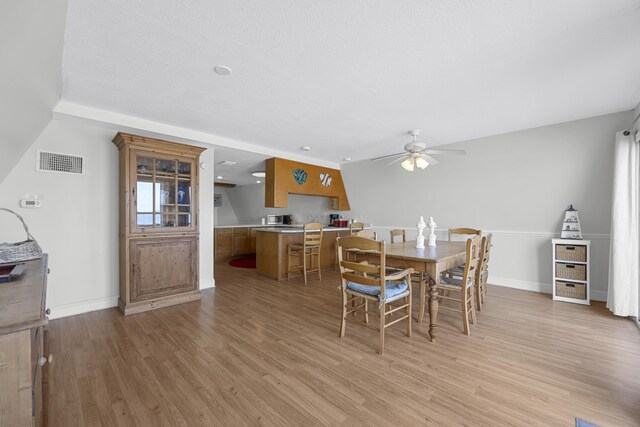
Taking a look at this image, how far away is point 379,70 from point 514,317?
10.3 ft

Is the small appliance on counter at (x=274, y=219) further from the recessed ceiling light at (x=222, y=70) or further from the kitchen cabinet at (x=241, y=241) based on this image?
the recessed ceiling light at (x=222, y=70)

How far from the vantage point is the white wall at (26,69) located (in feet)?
3.91

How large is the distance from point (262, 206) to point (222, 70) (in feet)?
19.2

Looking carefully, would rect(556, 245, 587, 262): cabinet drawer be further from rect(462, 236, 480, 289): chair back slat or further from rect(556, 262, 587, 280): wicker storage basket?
rect(462, 236, 480, 289): chair back slat

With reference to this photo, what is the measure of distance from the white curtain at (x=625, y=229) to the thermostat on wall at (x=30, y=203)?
6.80 metres

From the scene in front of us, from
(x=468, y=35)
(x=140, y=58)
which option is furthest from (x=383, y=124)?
(x=140, y=58)

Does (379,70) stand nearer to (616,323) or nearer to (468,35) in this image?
(468,35)

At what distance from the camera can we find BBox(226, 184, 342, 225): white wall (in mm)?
7188

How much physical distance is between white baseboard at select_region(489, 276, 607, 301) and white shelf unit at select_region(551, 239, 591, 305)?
0.30m

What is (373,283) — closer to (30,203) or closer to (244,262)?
(30,203)

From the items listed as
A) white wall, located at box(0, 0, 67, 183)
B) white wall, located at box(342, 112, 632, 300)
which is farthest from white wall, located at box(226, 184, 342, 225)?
white wall, located at box(0, 0, 67, 183)

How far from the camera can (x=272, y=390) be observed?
1.83 meters

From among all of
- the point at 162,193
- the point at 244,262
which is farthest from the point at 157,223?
the point at 244,262

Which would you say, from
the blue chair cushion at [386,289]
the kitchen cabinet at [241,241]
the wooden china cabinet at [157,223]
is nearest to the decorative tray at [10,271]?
the wooden china cabinet at [157,223]
